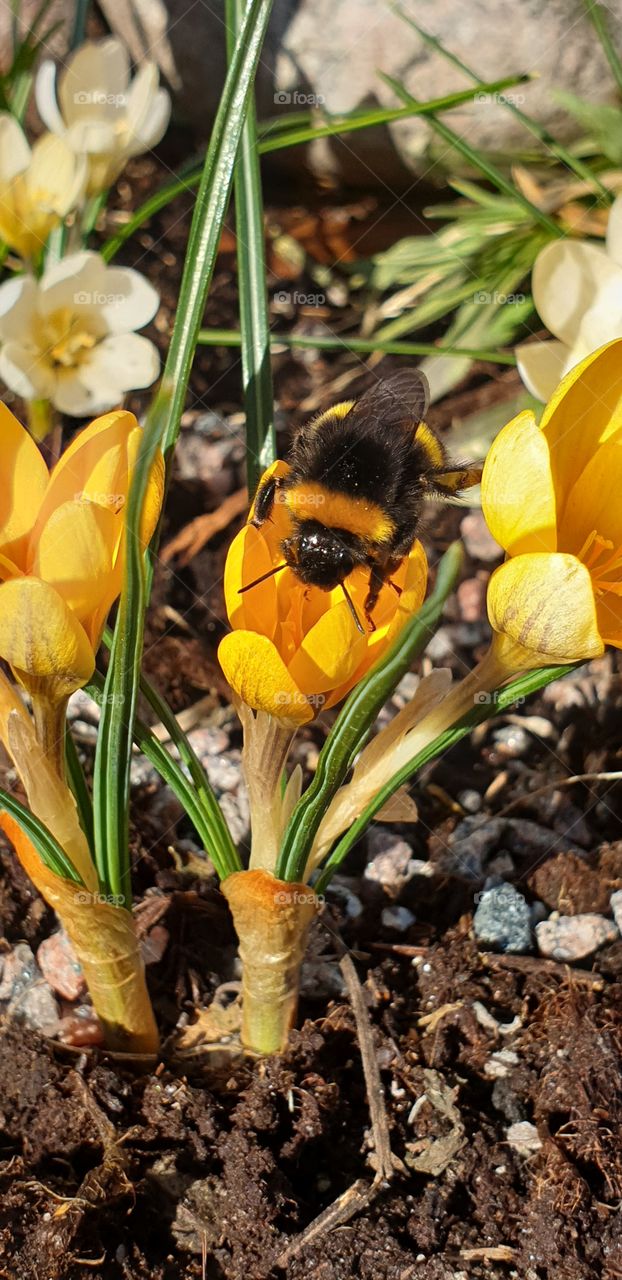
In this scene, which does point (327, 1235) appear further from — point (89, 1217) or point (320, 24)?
point (320, 24)

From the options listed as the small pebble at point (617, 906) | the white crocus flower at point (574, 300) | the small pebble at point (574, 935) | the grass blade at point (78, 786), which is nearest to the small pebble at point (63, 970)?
the grass blade at point (78, 786)

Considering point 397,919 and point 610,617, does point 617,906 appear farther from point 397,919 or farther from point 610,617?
point 610,617

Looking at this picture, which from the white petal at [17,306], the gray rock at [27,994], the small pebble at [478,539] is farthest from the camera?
the small pebble at [478,539]

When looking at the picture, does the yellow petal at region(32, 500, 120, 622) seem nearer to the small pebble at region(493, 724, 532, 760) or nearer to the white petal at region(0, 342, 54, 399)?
the white petal at region(0, 342, 54, 399)

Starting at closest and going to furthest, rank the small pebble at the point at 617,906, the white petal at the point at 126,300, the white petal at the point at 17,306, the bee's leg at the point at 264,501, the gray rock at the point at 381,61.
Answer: the bee's leg at the point at 264,501 < the small pebble at the point at 617,906 < the white petal at the point at 17,306 < the white petal at the point at 126,300 < the gray rock at the point at 381,61

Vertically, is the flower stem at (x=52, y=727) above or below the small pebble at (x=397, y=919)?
above

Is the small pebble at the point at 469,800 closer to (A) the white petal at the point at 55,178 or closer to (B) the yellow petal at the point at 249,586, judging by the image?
(B) the yellow petal at the point at 249,586

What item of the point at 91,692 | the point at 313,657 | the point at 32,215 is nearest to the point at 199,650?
the point at 32,215
